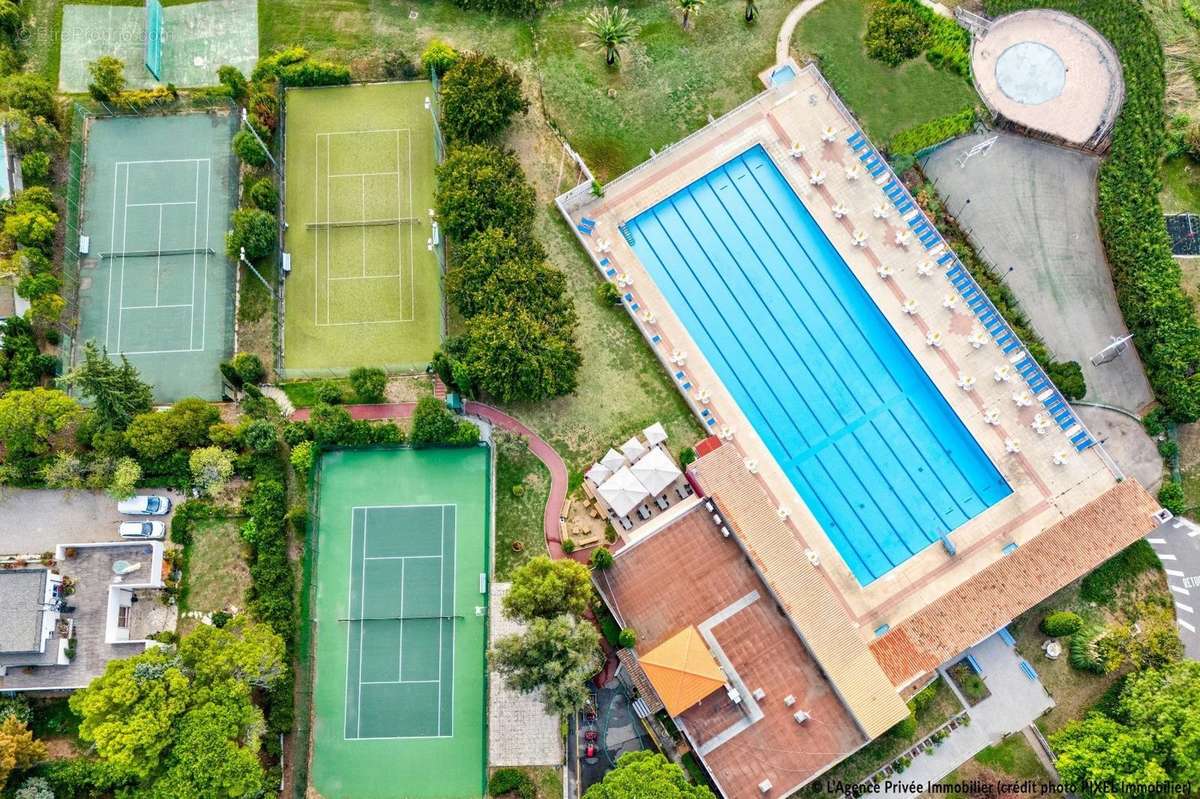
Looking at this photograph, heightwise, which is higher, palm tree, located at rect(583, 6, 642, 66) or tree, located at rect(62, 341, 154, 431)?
palm tree, located at rect(583, 6, 642, 66)

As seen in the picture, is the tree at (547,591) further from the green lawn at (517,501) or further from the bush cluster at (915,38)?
the bush cluster at (915,38)

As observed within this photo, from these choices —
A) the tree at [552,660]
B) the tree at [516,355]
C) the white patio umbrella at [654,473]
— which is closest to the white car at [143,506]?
the tree at [516,355]

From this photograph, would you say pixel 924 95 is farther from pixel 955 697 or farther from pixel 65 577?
pixel 65 577

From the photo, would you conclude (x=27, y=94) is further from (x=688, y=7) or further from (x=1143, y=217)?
(x=1143, y=217)

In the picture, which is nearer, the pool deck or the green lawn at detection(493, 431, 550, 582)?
the green lawn at detection(493, 431, 550, 582)

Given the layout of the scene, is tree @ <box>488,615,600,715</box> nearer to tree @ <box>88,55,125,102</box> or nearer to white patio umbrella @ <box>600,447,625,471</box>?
white patio umbrella @ <box>600,447,625,471</box>

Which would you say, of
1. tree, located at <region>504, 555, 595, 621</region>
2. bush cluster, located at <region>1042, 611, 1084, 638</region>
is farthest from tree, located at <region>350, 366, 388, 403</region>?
bush cluster, located at <region>1042, 611, 1084, 638</region>
